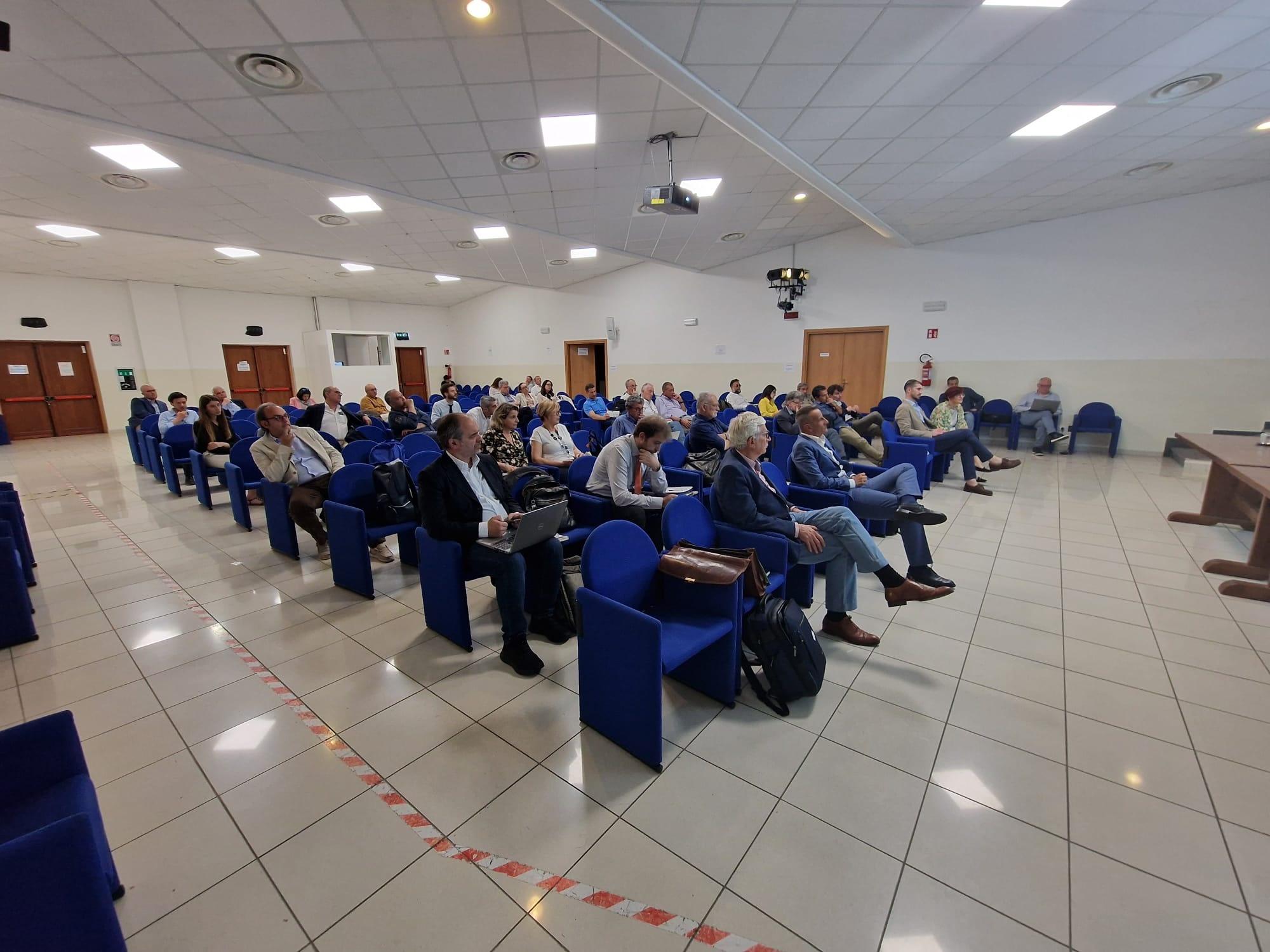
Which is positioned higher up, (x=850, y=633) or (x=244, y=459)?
(x=244, y=459)

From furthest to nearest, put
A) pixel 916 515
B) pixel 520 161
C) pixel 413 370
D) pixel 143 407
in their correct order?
1. pixel 413 370
2. pixel 143 407
3. pixel 520 161
4. pixel 916 515

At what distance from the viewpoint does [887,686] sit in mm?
2422

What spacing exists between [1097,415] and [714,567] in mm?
8928

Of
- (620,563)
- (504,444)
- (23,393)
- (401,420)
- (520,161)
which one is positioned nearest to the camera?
(620,563)

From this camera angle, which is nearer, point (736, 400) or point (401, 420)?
point (401, 420)

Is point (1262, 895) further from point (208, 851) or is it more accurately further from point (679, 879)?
point (208, 851)

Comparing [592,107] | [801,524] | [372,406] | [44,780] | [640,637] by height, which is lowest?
[44,780]

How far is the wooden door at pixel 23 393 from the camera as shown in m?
10.3

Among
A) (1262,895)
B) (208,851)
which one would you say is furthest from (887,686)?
(208,851)

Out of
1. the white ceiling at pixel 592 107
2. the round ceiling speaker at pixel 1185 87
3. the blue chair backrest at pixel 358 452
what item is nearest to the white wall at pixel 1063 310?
the white ceiling at pixel 592 107

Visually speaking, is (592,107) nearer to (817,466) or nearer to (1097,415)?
(817,466)

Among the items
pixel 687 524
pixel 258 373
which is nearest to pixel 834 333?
pixel 687 524

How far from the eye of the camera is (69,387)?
11.0m

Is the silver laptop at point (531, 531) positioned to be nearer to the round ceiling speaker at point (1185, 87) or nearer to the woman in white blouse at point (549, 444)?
the woman in white blouse at point (549, 444)
